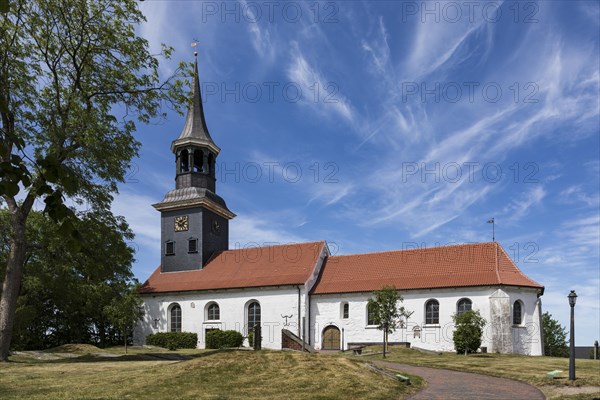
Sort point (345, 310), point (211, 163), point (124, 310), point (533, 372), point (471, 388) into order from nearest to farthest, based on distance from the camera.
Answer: point (471, 388) < point (533, 372) < point (124, 310) < point (345, 310) < point (211, 163)

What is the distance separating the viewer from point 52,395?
11133 millimetres

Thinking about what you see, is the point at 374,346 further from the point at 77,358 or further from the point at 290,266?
the point at 77,358

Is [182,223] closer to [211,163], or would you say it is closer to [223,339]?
[211,163]

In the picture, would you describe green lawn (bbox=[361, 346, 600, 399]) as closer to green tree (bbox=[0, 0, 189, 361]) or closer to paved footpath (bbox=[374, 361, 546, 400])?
paved footpath (bbox=[374, 361, 546, 400])

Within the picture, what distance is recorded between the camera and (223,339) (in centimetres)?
3459

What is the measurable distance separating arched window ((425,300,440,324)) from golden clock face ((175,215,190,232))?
64.2 ft

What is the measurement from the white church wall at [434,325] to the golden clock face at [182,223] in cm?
1380

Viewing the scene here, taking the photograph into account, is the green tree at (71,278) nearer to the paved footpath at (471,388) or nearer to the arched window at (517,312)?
the paved footpath at (471,388)

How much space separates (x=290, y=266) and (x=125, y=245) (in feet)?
54.6

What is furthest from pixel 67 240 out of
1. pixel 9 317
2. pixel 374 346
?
pixel 374 346

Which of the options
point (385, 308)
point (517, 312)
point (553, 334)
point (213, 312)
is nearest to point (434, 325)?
point (517, 312)

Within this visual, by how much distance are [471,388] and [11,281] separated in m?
16.7

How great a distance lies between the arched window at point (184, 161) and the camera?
40.3m

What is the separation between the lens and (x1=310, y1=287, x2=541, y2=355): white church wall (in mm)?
30453
